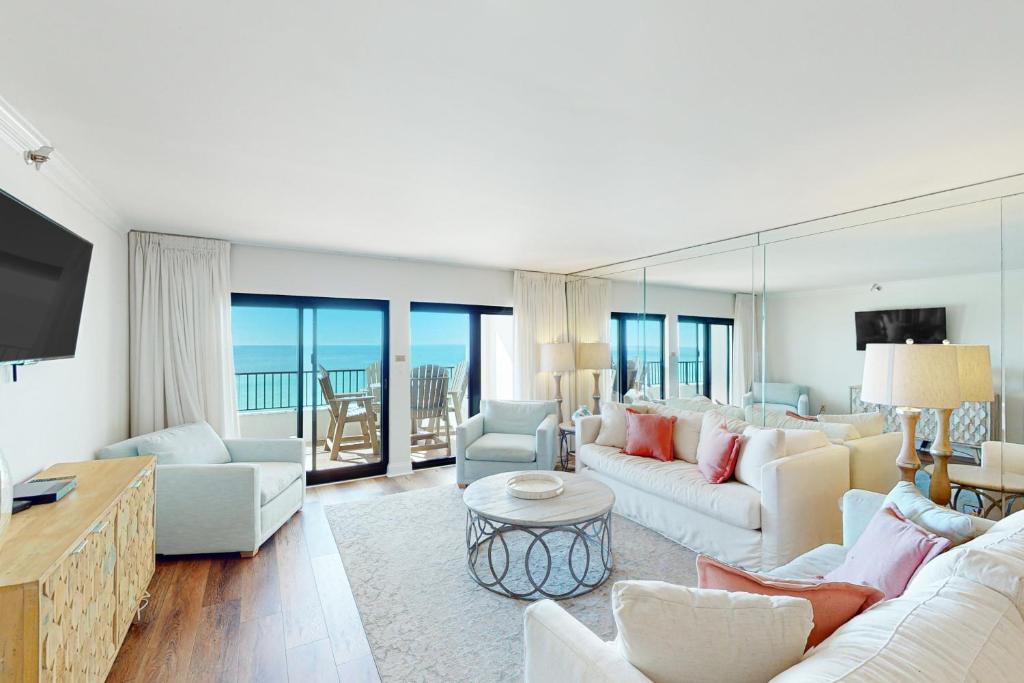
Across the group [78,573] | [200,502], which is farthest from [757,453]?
[200,502]

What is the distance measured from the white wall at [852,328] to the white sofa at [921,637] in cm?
171

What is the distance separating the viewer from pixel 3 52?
4.78ft

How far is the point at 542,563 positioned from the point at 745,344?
246 cm

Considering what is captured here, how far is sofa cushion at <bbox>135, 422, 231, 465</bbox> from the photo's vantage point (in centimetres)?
293

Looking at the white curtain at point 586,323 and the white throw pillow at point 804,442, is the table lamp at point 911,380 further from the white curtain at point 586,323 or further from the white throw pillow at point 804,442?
the white curtain at point 586,323

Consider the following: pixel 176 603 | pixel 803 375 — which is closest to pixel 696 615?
pixel 176 603

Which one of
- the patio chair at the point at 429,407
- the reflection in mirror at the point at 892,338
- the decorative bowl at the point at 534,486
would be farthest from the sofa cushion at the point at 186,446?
the reflection in mirror at the point at 892,338

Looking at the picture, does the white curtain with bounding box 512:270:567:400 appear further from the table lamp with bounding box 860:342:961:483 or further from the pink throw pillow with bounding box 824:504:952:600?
the pink throw pillow with bounding box 824:504:952:600

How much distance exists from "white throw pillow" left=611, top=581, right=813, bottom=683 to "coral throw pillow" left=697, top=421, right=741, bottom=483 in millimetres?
2154

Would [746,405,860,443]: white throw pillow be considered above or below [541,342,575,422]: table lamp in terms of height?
below

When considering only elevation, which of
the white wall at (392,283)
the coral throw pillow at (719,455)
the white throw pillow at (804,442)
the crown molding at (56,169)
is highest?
the crown molding at (56,169)

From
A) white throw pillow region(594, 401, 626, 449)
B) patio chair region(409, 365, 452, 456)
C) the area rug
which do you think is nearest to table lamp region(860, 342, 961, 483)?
the area rug

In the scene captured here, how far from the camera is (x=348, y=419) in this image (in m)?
4.76

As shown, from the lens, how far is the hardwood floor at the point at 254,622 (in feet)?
6.39
